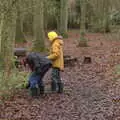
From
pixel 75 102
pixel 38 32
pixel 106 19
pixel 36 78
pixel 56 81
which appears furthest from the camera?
pixel 106 19

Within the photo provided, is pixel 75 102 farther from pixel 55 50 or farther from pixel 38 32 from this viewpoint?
pixel 38 32

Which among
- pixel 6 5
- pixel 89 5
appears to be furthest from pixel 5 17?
pixel 89 5

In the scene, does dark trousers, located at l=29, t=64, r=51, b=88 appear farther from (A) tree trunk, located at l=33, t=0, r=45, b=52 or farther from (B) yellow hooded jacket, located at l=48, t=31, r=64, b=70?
(A) tree trunk, located at l=33, t=0, r=45, b=52

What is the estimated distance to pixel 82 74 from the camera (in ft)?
45.2

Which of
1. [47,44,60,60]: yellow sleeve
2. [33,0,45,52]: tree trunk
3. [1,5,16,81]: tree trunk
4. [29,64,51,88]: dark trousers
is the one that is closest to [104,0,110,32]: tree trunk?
[33,0,45,52]: tree trunk

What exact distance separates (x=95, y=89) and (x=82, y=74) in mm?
2815

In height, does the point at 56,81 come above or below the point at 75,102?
above

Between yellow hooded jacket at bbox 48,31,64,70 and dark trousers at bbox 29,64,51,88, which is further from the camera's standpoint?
yellow hooded jacket at bbox 48,31,64,70

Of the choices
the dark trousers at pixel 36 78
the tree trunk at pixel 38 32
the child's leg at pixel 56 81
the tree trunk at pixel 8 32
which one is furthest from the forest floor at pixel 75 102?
the tree trunk at pixel 38 32

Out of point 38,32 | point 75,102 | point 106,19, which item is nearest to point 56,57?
point 75,102

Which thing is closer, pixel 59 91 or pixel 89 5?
pixel 59 91

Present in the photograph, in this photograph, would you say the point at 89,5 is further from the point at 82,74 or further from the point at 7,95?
the point at 7,95

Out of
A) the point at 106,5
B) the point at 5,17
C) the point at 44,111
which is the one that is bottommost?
the point at 44,111

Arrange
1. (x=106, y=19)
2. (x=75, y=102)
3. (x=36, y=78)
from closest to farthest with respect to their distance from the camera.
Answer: (x=75, y=102) → (x=36, y=78) → (x=106, y=19)
